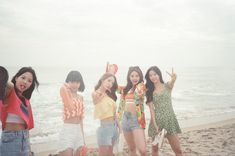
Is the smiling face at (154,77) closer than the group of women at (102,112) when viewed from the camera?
No

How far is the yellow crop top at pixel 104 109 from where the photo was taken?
488cm

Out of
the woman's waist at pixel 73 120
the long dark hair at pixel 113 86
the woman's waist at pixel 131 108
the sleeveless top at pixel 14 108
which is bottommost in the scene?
the woman's waist at pixel 73 120

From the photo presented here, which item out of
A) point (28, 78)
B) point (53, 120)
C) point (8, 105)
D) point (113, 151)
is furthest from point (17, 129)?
point (53, 120)

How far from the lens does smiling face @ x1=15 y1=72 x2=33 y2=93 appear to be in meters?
3.67

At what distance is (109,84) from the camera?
16.3ft

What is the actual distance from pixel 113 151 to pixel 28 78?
1990 mm

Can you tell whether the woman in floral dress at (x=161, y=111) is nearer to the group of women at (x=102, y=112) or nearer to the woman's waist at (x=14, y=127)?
the group of women at (x=102, y=112)

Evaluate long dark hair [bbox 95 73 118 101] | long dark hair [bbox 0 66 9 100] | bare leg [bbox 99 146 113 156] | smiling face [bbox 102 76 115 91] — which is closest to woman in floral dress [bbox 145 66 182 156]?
long dark hair [bbox 95 73 118 101]

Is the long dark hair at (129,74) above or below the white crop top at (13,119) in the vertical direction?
above

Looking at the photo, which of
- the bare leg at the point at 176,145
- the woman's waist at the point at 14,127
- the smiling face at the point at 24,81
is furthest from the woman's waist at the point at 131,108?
the woman's waist at the point at 14,127

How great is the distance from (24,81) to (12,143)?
0.76 m

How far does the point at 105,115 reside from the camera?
4.88m

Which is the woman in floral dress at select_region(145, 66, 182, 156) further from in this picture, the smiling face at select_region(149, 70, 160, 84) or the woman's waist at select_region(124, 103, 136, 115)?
the woman's waist at select_region(124, 103, 136, 115)

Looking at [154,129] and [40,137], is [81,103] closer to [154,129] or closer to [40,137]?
[154,129]
